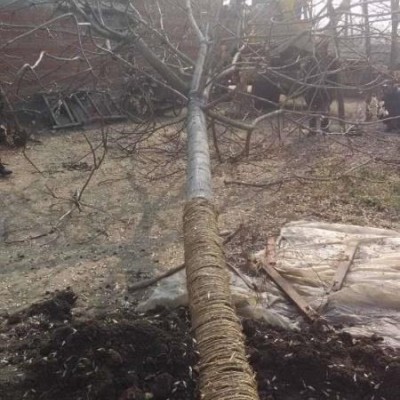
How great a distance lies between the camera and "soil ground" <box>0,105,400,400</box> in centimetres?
230

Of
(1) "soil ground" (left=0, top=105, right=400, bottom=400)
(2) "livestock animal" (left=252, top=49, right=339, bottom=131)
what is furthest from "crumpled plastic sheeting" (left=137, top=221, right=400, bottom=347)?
(2) "livestock animal" (left=252, top=49, right=339, bottom=131)

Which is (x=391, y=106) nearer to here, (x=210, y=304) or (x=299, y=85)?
(x=299, y=85)

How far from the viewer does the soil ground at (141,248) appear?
230 cm

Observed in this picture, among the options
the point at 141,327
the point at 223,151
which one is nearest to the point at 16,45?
the point at 223,151

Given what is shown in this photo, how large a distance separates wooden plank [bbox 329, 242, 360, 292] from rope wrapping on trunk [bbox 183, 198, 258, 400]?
35.1 inches

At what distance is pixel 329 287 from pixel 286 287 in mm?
261

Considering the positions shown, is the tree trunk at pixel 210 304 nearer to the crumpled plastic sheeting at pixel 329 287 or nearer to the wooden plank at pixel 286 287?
the crumpled plastic sheeting at pixel 329 287

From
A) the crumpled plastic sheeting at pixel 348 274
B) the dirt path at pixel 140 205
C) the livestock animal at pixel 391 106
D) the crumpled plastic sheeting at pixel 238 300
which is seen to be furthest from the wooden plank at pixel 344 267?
the livestock animal at pixel 391 106

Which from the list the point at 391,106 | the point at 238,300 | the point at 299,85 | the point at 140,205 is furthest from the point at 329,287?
the point at 391,106

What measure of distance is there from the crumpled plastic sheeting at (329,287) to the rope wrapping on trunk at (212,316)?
0.54 meters

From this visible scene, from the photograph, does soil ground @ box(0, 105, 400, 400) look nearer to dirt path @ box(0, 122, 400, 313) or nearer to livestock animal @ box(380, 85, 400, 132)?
dirt path @ box(0, 122, 400, 313)

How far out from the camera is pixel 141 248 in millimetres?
4051

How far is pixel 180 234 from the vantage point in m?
4.25

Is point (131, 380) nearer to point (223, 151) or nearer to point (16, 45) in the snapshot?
point (223, 151)
